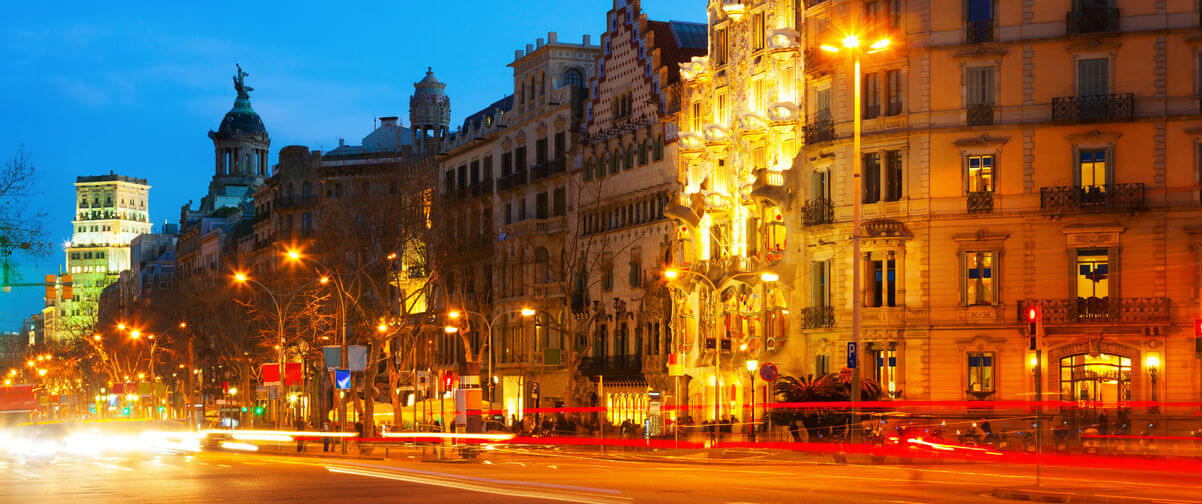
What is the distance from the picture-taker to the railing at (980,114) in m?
53.0

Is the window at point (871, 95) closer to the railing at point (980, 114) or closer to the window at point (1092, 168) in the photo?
the railing at point (980, 114)

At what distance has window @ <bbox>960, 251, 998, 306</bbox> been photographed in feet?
176

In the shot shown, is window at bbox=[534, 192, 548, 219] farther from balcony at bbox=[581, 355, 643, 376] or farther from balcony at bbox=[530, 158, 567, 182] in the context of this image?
balcony at bbox=[581, 355, 643, 376]

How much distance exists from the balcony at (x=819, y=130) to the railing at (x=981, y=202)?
5810mm

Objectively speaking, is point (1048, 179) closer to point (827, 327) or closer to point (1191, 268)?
point (1191, 268)

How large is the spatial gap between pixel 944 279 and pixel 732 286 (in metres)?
12.0

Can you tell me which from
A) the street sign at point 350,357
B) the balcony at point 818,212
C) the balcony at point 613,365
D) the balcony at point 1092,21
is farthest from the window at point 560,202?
the balcony at point 1092,21

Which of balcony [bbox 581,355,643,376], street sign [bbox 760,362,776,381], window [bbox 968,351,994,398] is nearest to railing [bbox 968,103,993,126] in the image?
window [bbox 968,351,994,398]

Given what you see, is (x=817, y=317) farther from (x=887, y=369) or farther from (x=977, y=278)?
(x=977, y=278)

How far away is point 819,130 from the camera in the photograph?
56.8 meters

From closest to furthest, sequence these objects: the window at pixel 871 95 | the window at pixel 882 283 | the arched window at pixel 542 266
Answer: the window at pixel 882 283, the window at pixel 871 95, the arched window at pixel 542 266

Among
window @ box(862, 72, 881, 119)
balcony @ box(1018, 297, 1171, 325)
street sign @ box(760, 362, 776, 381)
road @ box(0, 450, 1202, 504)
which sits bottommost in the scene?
road @ box(0, 450, 1202, 504)

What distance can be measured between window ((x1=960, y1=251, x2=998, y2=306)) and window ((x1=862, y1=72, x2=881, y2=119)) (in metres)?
6.21

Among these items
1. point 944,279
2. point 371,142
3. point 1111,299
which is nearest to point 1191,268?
point 1111,299
